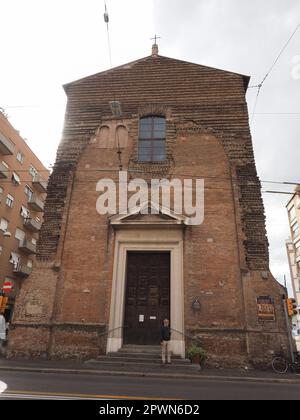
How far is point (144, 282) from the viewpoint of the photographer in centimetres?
1302

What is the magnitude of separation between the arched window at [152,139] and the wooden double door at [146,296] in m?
4.50

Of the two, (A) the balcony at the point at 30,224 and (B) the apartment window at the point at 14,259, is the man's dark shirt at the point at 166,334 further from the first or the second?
(A) the balcony at the point at 30,224

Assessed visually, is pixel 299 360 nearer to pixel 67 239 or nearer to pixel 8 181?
pixel 67 239

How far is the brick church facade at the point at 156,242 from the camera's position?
464 inches

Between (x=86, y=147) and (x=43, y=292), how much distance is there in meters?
6.66

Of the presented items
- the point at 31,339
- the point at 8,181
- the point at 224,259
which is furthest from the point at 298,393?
the point at 8,181

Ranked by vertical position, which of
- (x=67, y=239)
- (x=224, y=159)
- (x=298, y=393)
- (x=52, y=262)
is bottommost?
(x=298, y=393)

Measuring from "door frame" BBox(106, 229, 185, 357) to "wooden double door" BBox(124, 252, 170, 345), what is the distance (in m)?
0.34

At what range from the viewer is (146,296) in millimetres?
12805

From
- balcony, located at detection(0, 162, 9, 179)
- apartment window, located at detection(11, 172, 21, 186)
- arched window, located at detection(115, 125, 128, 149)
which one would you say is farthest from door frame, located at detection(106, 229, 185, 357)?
apartment window, located at detection(11, 172, 21, 186)

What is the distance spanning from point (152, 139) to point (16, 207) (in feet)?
66.6

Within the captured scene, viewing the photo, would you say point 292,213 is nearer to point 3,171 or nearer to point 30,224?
point 30,224

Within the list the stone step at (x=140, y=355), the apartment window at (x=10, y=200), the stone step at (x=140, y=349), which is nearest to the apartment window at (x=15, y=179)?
the apartment window at (x=10, y=200)

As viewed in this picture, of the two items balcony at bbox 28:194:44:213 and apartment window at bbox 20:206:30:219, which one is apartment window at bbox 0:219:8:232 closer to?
apartment window at bbox 20:206:30:219
